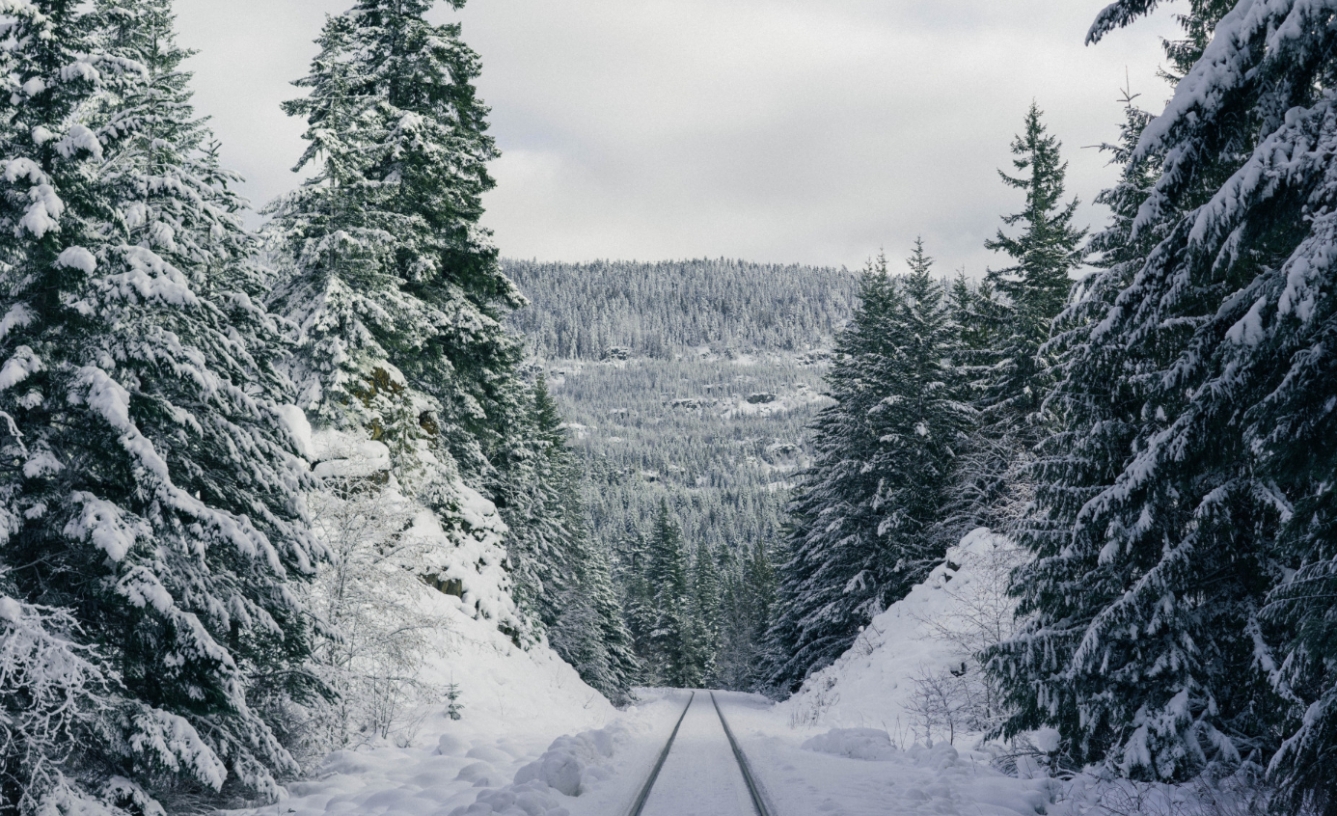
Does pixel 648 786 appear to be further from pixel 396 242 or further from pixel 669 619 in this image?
pixel 669 619

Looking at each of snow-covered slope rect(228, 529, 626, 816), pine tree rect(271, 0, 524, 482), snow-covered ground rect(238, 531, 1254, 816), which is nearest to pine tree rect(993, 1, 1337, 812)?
snow-covered ground rect(238, 531, 1254, 816)

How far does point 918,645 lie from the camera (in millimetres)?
20172

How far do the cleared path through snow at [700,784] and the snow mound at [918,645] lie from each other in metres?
3.79

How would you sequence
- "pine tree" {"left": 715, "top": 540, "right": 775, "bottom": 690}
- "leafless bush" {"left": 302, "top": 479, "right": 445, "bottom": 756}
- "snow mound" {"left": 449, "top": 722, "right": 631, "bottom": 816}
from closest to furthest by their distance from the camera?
"snow mound" {"left": 449, "top": 722, "right": 631, "bottom": 816}
"leafless bush" {"left": 302, "top": 479, "right": 445, "bottom": 756}
"pine tree" {"left": 715, "top": 540, "right": 775, "bottom": 690}

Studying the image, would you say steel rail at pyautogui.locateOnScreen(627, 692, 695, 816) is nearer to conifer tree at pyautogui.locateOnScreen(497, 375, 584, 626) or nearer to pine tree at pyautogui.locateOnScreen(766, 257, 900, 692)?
conifer tree at pyautogui.locateOnScreen(497, 375, 584, 626)

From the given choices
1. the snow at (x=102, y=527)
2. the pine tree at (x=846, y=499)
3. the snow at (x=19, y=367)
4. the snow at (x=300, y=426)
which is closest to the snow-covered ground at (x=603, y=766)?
the snow at (x=102, y=527)

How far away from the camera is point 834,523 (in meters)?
28.8

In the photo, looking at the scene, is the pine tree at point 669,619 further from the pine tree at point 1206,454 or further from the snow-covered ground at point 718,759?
the pine tree at point 1206,454

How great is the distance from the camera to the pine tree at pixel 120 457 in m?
7.25

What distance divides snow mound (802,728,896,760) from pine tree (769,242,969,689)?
1330 centimetres

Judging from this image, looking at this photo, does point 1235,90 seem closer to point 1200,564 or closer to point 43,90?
point 1200,564

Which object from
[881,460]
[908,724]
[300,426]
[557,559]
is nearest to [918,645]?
[908,724]

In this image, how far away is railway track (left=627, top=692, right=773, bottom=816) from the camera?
864cm

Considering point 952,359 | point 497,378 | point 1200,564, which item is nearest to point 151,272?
point 1200,564
